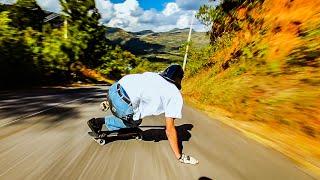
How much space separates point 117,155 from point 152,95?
4.29 feet

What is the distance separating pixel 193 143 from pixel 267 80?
381 inches

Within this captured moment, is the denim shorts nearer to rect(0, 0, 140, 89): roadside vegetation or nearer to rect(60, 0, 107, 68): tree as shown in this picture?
rect(0, 0, 140, 89): roadside vegetation

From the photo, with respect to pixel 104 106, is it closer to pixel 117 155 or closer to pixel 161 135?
pixel 117 155

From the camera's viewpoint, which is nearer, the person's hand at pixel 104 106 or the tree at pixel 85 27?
the person's hand at pixel 104 106

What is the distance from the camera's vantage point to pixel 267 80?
15828 millimetres

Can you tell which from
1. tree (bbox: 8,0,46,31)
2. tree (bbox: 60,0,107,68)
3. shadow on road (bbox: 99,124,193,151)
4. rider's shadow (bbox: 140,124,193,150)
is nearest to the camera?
shadow on road (bbox: 99,124,193,151)

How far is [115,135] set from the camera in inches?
248

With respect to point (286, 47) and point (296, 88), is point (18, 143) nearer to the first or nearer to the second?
point (296, 88)

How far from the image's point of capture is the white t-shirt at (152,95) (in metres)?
4.95

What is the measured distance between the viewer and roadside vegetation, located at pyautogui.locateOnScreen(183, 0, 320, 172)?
A: 10422 mm

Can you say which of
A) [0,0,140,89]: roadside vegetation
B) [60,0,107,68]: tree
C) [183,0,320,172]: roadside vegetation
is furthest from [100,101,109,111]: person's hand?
[60,0,107,68]: tree

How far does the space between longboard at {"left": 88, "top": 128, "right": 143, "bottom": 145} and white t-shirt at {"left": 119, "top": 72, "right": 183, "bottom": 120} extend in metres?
0.90

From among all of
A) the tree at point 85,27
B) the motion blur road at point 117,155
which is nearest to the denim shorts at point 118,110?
the motion blur road at point 117,155

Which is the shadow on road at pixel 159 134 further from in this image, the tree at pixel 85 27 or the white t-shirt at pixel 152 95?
the tree at pixel 85 27
